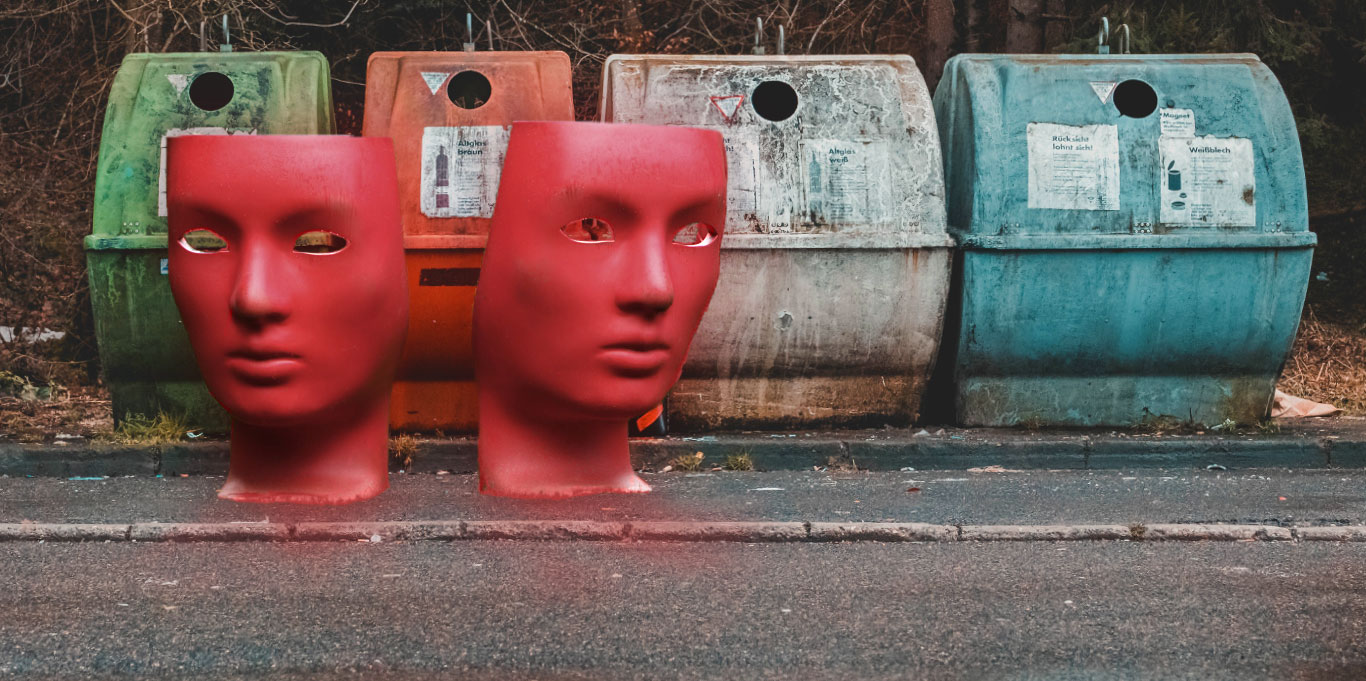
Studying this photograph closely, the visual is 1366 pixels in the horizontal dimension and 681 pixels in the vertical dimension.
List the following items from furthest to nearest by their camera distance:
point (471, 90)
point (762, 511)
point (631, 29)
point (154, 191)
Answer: point (631, 29) < point (471, 90) < point (154, 191) < point (762, 511)

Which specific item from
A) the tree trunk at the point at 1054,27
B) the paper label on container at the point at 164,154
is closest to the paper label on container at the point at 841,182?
the paper label on container at the point at 164,154

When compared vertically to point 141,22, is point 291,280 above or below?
below

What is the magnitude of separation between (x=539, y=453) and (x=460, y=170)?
1522 mm

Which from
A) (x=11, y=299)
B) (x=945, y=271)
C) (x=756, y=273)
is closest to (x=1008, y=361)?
(x=945, y=271)

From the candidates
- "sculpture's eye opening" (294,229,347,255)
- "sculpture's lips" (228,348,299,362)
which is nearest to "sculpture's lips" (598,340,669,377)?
"sculpture's lips" (228,348,299,362)

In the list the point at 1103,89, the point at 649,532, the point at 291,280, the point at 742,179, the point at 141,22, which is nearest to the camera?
the point at 291,280

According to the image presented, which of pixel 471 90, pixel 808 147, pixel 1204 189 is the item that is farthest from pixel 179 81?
pixel 1204 189

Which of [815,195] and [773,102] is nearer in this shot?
[815,195]

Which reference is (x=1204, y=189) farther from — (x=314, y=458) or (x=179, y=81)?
(x=179, y=81)

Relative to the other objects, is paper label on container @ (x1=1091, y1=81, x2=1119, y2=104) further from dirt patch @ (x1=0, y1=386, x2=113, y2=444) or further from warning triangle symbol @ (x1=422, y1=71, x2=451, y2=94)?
dirt patch @ (x1=0, y1=386, x2=113, y2=444)

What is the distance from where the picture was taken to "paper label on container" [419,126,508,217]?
5848mm

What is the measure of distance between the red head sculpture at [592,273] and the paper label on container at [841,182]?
1.49m

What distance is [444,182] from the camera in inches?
230

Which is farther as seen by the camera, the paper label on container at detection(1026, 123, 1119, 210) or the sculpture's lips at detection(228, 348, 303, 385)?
the paper label on container at detection(1026, 123, 1119, 210)
